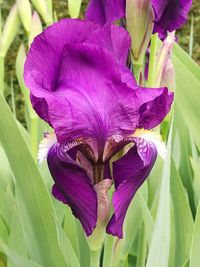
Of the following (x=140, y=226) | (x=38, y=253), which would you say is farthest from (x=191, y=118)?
(x=38, y=253)

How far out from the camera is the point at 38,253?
834 mm

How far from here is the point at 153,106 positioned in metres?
0.67

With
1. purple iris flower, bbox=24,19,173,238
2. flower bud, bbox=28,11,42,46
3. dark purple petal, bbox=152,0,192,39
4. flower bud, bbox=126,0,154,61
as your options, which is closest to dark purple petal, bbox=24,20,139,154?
purple iris flower, bbox=24,19,173,238

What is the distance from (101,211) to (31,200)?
0.15 metres

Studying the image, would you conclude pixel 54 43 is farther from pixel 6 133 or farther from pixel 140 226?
pixel 140 226

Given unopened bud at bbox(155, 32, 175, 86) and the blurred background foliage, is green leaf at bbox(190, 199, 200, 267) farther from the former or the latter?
the blurred background foliage

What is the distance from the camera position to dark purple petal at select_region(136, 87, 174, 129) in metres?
0.65

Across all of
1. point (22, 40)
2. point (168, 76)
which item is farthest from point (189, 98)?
point (22, 40)

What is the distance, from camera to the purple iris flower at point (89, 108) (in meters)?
0.63

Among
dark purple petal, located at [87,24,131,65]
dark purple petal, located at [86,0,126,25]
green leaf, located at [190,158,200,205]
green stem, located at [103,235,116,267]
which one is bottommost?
green leaf, located at [190,158,200,205]

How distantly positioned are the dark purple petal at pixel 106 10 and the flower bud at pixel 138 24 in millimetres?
116

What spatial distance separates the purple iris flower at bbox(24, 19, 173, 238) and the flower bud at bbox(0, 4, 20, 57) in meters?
0.55

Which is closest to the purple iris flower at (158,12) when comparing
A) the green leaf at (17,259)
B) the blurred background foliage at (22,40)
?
the green leaf at (17,259)

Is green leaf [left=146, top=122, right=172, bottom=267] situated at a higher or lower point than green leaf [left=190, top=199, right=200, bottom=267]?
higher
